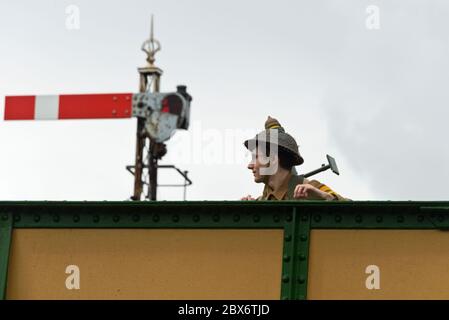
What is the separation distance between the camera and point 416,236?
25.4 feet

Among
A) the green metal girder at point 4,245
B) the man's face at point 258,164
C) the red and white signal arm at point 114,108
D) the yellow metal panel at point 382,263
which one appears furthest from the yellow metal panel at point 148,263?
the red and white signal arm at point 114,108

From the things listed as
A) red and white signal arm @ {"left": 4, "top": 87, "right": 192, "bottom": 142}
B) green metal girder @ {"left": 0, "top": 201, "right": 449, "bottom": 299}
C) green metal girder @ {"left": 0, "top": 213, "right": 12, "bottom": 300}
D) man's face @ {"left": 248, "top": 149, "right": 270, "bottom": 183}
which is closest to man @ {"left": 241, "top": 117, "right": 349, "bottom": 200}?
man's face @ {"left": 248, "top": 149, "right": 270, "bottom": 183}

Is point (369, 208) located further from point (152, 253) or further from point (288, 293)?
point (152, 253)

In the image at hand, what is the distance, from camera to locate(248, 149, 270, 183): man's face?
8766 mm

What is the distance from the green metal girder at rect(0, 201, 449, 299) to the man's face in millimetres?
970

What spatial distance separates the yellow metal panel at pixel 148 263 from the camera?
25.6 feet

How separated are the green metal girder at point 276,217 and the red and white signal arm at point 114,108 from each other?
18.4m

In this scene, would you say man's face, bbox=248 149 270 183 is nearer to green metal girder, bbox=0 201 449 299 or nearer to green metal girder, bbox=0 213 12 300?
green metal girder, bbox=0 201 449 299

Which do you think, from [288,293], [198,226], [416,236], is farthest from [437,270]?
[198,226]

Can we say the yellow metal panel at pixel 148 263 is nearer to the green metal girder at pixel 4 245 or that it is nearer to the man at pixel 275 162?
the green metal girder at pixel 4 245

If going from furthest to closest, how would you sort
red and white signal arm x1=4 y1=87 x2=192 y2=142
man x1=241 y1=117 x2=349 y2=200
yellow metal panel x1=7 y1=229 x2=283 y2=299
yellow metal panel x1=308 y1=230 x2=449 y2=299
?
red and white signal arm x1=4 y1=87 x2=192 y2=142 → man x1=241 y1=117 x2=349 y2=200 → yellow metal panel x1=7 y1=229 x2=283 y2=299 → yellow metal panel x1=308 y1=230 x2=449 y2=299

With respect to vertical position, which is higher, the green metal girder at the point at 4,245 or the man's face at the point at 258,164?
the man's face at the point at 258,164

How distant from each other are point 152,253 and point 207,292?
39cm

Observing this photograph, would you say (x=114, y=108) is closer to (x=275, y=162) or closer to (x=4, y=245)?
(x=275, y=162)
